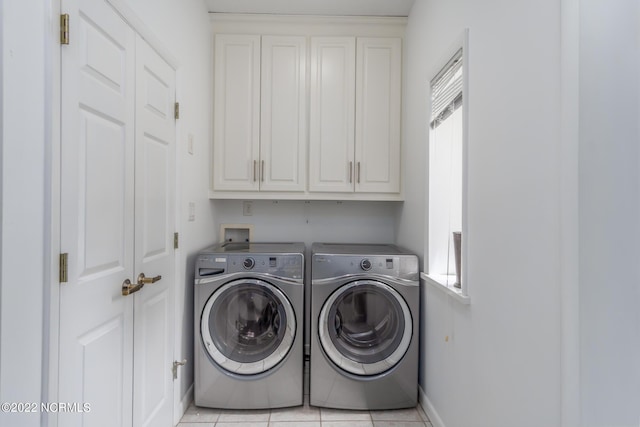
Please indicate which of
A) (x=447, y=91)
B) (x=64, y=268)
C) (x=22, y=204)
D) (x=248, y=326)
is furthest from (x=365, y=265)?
(x=22, y=204)

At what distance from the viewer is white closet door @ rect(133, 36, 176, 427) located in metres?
1.33

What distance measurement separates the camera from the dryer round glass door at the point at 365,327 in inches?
71.5

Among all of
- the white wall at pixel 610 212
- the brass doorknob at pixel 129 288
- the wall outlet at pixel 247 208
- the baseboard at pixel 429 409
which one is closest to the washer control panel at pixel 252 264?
the brass doorknob at pixel 129 288

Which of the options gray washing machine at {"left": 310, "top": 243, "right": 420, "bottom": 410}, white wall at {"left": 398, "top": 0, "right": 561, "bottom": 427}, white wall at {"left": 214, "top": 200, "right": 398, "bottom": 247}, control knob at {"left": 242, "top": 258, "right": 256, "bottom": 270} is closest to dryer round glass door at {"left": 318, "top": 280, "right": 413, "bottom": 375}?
gray washing machine at {"left": 310, "top": 243, "right": 420, "bottom": 410}

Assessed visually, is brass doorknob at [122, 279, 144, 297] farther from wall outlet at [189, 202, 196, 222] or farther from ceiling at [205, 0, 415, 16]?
ceiling at [205, 0, 415, 16]

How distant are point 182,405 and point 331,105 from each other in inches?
86.7

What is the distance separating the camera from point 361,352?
1.85 m

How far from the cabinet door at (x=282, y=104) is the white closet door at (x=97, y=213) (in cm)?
105

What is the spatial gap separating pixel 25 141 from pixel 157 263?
81 cm

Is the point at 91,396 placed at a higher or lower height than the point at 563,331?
lower

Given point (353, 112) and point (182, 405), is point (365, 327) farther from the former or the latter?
point (353, 112)

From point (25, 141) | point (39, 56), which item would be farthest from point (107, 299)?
point (39, 56)

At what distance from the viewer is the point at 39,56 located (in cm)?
84

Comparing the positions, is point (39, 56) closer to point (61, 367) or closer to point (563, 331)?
point (61, 367)
